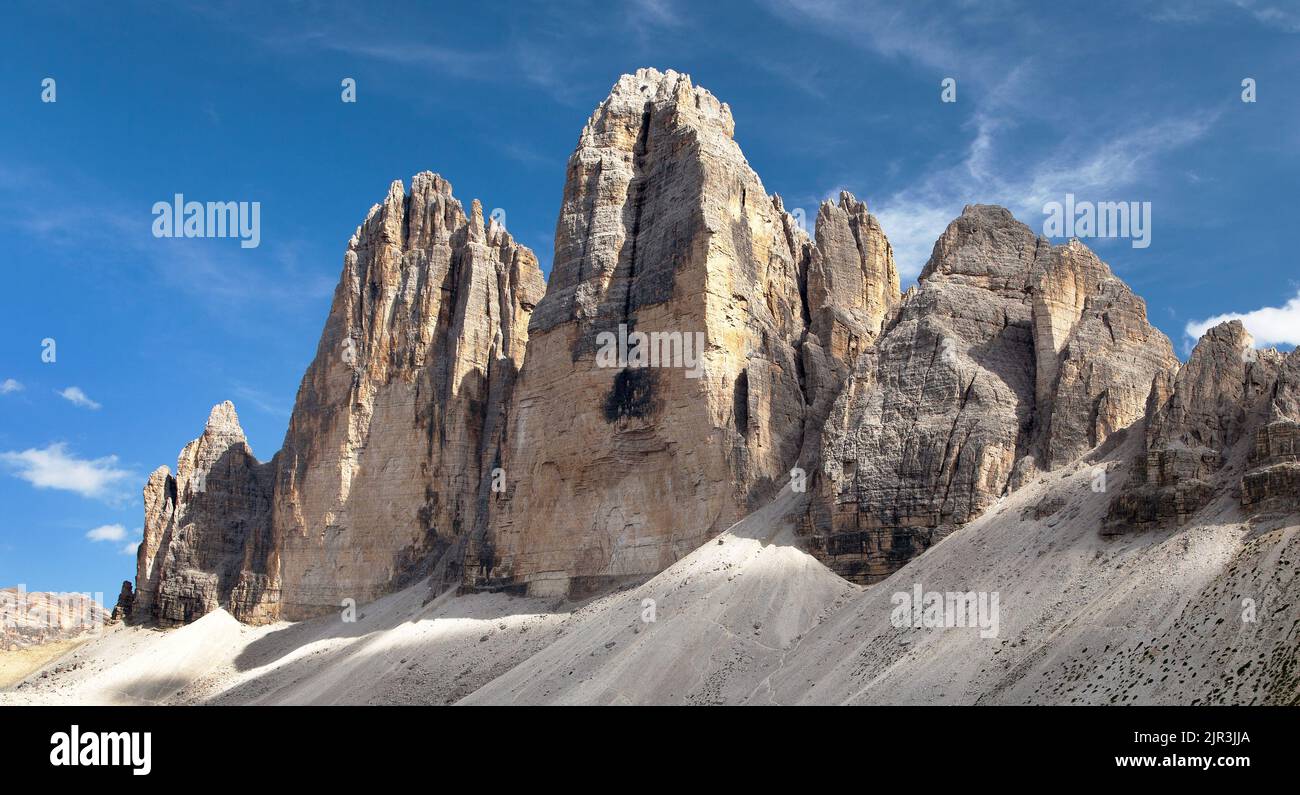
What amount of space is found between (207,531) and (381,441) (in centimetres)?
1764

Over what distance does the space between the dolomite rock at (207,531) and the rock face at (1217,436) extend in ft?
191

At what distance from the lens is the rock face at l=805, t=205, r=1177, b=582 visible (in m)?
52.2

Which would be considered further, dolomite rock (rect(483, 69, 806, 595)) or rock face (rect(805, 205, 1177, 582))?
dolomite rock (rect(483, 69, 806, 595))

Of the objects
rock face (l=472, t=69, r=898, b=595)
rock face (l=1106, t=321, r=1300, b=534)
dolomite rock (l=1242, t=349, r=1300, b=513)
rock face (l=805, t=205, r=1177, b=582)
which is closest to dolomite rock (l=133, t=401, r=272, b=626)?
rock face (l=472, t=69, r=898, b=595)

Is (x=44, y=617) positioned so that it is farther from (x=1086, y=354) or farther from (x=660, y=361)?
(x=1086, y=354)

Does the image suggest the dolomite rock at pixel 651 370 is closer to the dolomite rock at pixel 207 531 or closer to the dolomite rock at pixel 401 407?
the dolomite rock at pixel 401 407

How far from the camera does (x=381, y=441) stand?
276 feet

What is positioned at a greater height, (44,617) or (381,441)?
(381,441)

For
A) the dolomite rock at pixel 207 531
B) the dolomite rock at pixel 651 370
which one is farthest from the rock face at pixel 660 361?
the dolomite rock at pixel 207 531

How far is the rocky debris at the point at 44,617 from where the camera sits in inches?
3787

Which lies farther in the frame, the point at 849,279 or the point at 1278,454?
the point at 849,279

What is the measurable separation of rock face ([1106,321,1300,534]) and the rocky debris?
77.8m

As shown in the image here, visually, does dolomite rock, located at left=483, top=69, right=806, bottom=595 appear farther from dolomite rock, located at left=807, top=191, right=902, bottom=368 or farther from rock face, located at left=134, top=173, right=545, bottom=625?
rock face, located at left=134, top=173, right=545, bottom=625

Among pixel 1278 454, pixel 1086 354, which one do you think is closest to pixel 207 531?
pixel 1086 354
